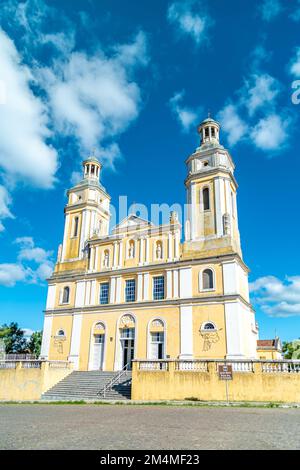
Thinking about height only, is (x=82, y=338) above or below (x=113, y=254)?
below

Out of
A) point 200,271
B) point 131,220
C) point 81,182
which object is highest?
point 81,182

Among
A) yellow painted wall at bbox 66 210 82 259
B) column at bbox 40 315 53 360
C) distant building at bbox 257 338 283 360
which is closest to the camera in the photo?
column at bbox 40 315 53 360

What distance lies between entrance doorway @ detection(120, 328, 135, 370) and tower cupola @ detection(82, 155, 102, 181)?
17386 mm

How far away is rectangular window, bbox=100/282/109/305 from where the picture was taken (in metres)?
28.8

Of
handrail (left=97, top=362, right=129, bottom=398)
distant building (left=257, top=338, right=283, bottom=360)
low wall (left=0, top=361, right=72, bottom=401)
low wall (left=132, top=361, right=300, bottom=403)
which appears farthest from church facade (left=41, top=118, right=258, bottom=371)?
distant building (left=257, top=338, right=283, bottom=360)

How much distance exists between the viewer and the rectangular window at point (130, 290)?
90.6ft

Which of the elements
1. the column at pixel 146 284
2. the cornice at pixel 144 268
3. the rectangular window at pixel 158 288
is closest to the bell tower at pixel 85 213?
the cornice at pixel 144 268

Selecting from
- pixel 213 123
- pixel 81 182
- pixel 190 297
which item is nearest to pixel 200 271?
pixel 190 297

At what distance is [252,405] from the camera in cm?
1416

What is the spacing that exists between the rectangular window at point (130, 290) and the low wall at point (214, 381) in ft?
29.9

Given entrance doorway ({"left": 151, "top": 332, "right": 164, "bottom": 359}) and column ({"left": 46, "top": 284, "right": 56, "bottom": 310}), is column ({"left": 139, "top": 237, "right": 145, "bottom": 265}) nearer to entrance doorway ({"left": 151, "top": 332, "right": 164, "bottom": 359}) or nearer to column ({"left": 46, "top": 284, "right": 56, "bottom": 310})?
entrance doorway ({"left": 151, "top": 332, "right": 164, "bottom": 359})

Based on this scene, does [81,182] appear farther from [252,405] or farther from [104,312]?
[252,405]

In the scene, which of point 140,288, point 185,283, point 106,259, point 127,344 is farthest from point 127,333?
point 106,259

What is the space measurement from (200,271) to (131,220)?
338 inches
